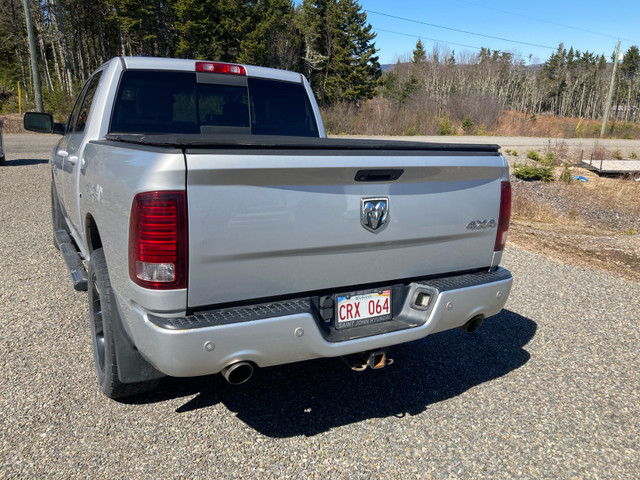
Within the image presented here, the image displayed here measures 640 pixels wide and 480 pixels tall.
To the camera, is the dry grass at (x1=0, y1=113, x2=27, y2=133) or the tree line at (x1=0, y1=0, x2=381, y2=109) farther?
the tree line at (x1=0, y1=0, x2=381, y2=109)

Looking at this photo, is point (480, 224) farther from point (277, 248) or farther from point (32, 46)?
point (32, 46)

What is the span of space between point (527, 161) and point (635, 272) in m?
11.6

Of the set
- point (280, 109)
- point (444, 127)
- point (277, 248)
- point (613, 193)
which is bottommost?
point (613, 193)

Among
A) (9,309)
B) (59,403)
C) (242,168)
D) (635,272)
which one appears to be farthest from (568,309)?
(9,309)

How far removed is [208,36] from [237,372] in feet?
150

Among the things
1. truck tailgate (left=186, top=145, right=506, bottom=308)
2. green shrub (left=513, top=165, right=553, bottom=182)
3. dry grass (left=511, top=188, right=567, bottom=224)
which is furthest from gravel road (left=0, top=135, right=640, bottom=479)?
green shrub (left=513, top=165, right=553, bottom=182)

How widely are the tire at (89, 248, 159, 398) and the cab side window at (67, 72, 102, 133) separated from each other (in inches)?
65.6

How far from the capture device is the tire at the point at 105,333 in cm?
264

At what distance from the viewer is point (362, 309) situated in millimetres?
2621

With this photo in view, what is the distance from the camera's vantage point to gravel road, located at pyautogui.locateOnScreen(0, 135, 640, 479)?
8.32 feet

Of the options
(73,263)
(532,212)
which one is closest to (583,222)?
(532,212)

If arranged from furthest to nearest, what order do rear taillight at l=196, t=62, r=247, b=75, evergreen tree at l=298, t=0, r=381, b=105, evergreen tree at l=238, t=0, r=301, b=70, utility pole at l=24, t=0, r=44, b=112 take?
evergreen tree at l=298, t=0, r=381, b=105 → evergreen tree at l=238, t=0, r=301, b=70 → utility pole at l=24, t=0, r=44, b=112 → rear taillight at l=196, t=62, r=247, b=75

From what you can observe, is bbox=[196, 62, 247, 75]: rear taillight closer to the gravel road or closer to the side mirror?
the side mirror

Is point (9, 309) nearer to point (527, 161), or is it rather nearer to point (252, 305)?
point (252, 305)
